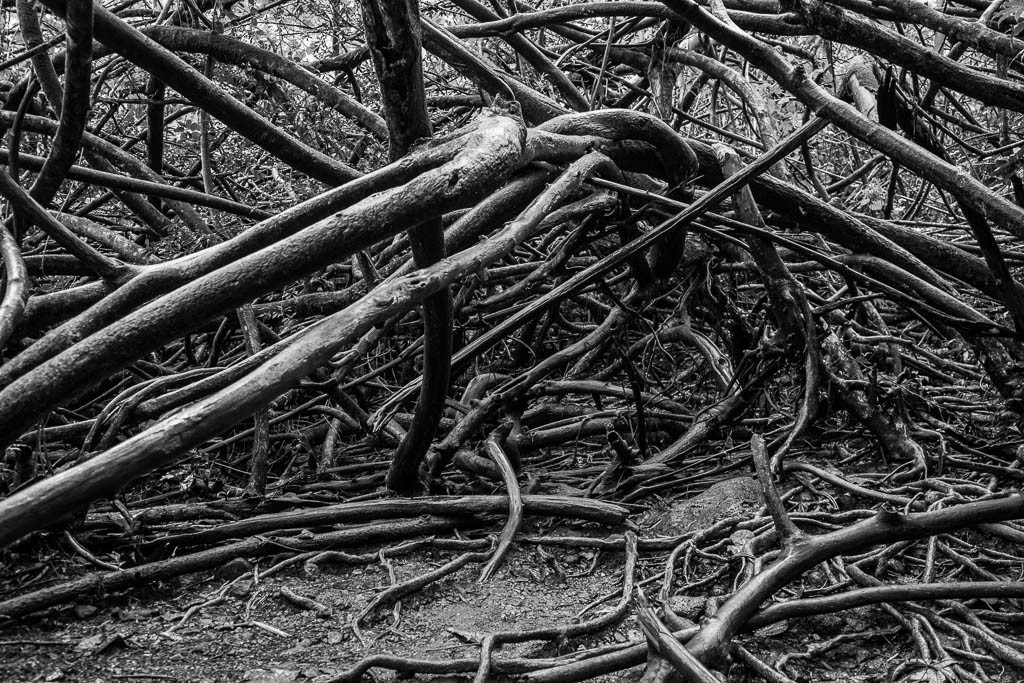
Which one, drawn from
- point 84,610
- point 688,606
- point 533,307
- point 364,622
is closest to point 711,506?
point 688,606

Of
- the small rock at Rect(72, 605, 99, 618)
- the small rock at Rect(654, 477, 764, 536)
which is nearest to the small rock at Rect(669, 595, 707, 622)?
the small rock at Rect(654, 477, 764, 536)

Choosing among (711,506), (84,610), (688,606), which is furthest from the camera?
(711,506)

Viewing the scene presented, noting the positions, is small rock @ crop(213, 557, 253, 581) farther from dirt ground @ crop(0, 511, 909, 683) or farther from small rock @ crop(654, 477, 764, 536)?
small rock @ crop(654, 477, 764, 536)

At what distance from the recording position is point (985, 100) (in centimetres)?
198

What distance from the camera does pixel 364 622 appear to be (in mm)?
1986

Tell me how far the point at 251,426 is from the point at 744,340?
1845mm

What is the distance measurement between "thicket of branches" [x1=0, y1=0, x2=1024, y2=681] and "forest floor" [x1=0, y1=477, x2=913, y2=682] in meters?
0.07

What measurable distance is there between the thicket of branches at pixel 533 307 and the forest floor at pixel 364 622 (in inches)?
2.8

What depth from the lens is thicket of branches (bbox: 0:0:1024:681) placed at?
139cm

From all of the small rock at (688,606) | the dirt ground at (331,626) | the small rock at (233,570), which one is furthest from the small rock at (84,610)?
the small rock at (688,606)

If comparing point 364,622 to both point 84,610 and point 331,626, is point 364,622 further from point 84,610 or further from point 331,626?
point 84,610

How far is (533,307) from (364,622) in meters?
0.97

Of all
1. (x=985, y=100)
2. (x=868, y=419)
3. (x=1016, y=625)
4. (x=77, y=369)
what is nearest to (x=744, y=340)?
(x=868, y=419)

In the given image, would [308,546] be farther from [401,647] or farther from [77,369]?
[77,369]
